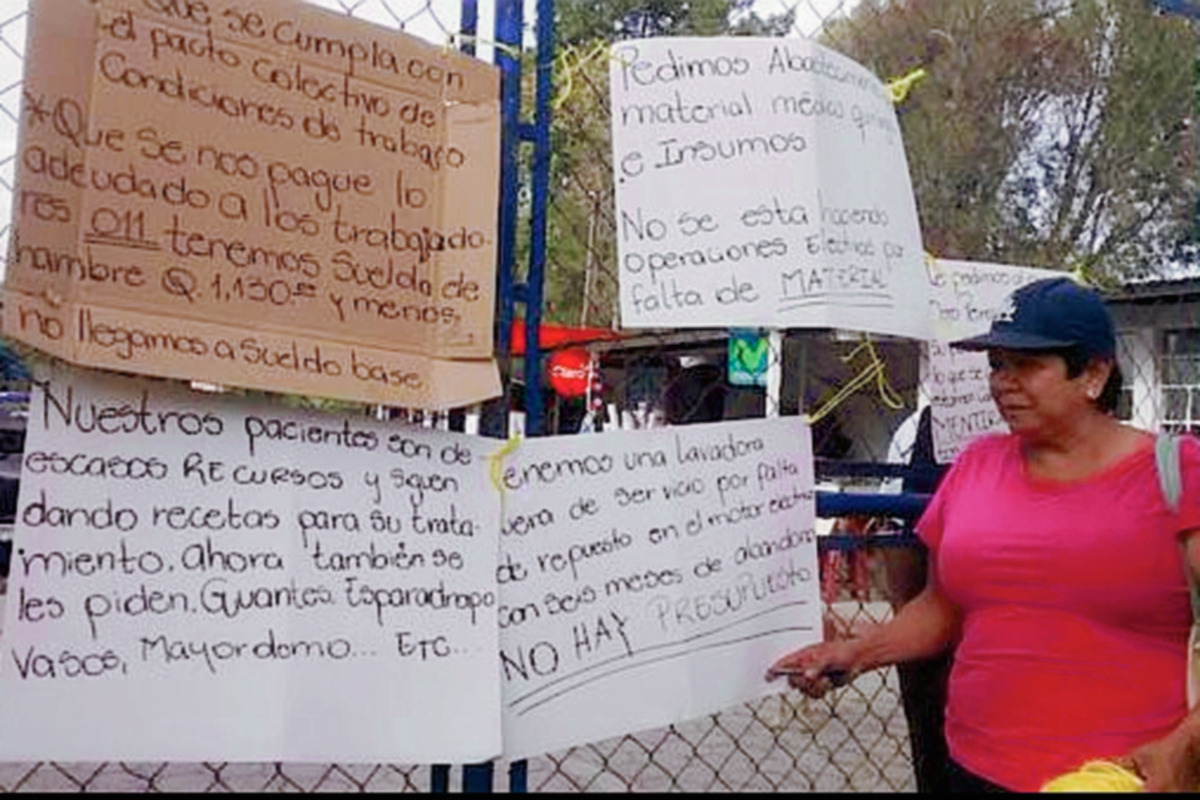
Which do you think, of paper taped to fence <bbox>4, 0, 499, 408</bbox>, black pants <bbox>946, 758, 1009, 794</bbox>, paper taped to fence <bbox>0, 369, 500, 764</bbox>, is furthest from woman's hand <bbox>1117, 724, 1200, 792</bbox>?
paper taped to fence <bbox>4, 0, 499, 408</bbox>

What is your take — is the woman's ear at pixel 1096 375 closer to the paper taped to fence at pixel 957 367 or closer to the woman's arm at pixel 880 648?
the woman's arm at pixel 880 648

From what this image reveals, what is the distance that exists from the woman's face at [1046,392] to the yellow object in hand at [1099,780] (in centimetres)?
53

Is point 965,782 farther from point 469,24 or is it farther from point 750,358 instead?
point 469,24

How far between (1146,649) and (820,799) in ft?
1.81

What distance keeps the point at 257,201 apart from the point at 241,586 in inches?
21.0

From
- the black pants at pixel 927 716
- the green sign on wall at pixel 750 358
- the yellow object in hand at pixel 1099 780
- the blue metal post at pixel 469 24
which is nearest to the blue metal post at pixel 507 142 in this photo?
the blue metal post at pixel 469 24

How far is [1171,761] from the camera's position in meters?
2.14

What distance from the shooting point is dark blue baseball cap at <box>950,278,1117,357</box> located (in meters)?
2.33

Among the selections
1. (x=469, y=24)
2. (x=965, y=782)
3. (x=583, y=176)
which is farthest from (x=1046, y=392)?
(x=583, y=176)

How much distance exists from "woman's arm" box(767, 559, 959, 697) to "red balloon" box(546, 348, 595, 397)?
0.86m

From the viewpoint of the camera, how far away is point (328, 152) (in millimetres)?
2090

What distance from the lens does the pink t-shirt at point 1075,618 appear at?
222 cm

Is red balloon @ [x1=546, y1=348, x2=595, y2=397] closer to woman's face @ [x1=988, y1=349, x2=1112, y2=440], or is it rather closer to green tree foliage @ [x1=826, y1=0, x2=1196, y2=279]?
woman's face @ [x1=988, y1=349, x2=1112, y2=440]

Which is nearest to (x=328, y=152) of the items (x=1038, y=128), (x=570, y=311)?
(x=570, y=311)
